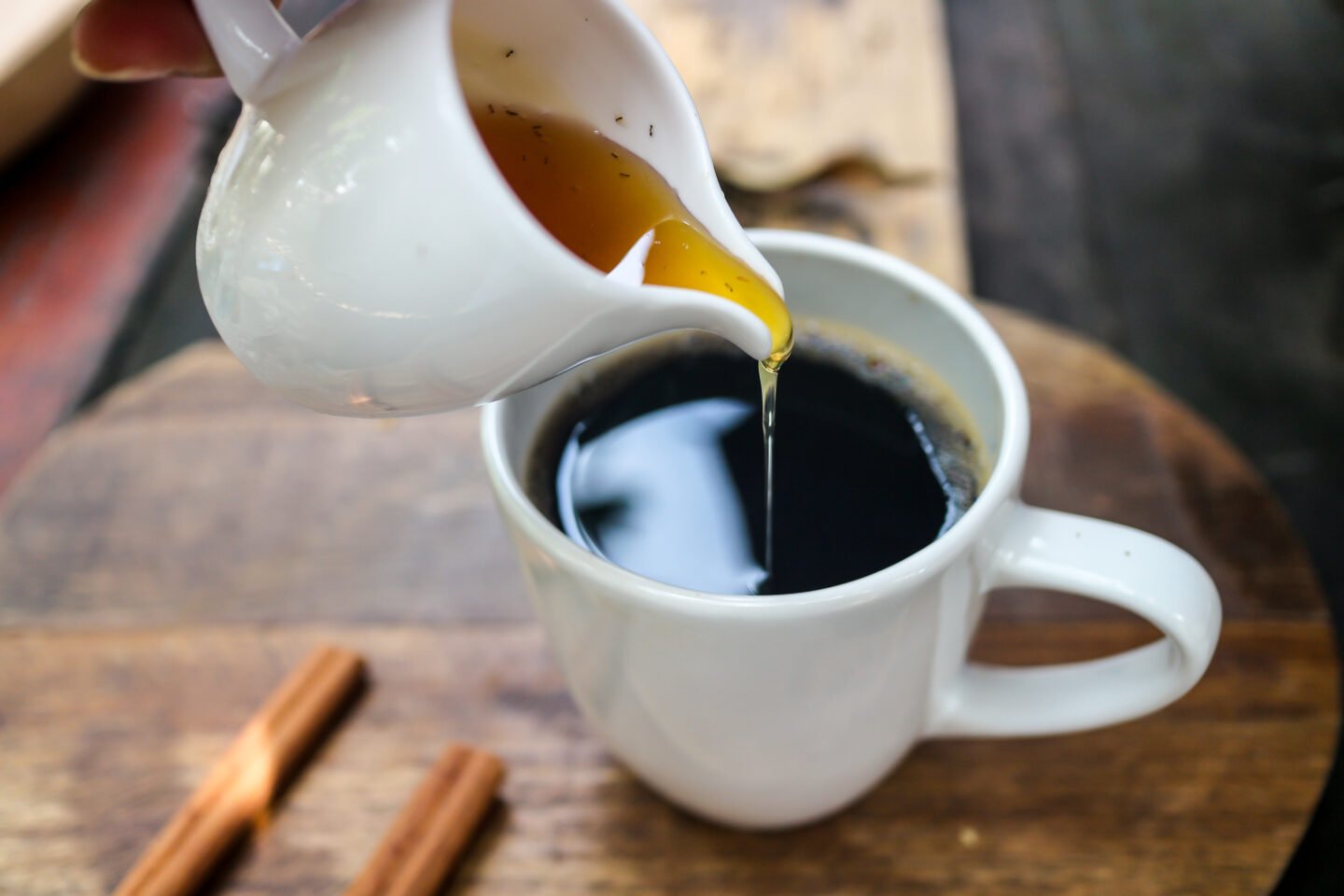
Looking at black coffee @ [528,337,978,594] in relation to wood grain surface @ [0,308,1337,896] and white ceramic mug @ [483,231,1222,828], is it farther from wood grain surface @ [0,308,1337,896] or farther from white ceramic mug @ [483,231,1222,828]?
wood grain surface @ [0,308,1337,896]

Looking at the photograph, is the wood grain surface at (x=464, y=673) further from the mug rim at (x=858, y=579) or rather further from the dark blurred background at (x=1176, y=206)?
the dark blurred background at (x=1176, y=206)

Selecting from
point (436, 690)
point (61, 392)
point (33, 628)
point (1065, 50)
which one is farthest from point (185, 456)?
point (1065, 50)

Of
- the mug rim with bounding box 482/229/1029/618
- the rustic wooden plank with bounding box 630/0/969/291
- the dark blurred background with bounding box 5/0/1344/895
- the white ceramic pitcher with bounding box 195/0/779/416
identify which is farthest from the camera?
the dark blurred background with bounding box 5/0/1344/895

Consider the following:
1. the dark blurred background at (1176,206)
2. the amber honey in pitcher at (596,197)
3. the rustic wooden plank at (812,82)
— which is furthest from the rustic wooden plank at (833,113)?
the amber honey in pitcher at (596,197)

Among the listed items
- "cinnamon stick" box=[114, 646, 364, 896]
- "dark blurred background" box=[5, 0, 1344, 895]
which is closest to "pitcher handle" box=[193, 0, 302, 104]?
"cinnamon stick" box=[114, 646, 364, 896]

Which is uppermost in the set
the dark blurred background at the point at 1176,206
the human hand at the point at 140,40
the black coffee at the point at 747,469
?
the human hand at the point at 140,40

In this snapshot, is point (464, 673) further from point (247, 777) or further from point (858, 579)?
point (858, 579)
